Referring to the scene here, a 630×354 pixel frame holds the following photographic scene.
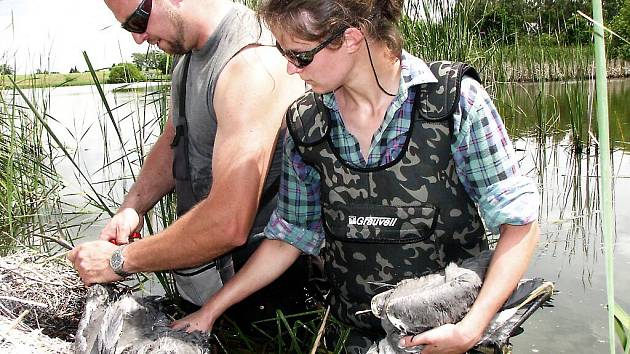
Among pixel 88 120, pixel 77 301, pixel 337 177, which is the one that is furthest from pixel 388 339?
pixel 88 120

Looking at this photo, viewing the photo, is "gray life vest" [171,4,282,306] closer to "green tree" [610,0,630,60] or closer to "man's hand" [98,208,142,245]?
"man's hand" [98,208,142,245]

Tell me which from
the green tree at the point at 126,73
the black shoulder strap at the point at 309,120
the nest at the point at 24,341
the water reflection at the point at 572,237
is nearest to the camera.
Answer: the nest at the point at 24,341

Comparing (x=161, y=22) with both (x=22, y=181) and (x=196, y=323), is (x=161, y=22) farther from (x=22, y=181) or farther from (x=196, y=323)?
(x=22, y=181)

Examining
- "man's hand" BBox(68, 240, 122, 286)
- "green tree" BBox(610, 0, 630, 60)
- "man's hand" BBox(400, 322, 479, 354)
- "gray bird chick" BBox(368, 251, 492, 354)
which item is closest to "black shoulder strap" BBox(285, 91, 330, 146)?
"gray bird chick" BBox(368, 251, 492, 354)

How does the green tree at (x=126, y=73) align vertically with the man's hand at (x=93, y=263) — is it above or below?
above

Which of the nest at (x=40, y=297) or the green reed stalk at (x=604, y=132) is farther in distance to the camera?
the nest at (x=40, y=297)

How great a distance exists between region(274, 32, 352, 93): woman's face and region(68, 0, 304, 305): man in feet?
1.36

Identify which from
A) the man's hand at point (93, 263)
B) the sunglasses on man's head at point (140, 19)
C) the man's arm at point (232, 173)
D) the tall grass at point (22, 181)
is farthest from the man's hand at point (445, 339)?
the tall grass at point (22, 181)

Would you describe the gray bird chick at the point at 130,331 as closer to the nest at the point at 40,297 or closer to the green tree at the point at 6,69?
the nest at the point at 40,297

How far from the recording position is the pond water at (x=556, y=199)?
13.2ft

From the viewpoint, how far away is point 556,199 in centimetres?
639

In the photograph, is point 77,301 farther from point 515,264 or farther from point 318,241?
point 515,264

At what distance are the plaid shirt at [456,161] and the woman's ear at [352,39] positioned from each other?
18cm

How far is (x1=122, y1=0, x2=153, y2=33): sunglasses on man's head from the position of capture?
278cm
